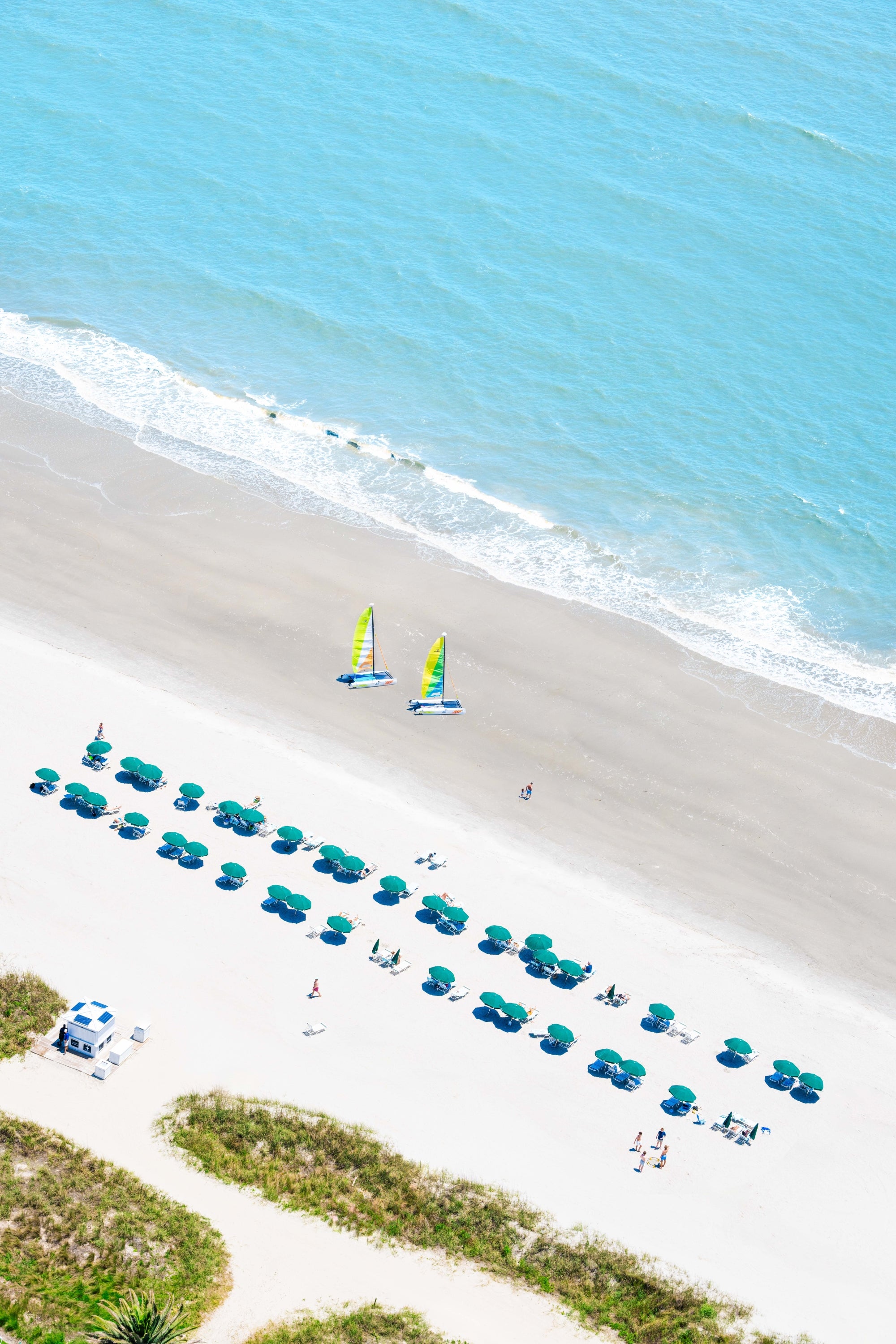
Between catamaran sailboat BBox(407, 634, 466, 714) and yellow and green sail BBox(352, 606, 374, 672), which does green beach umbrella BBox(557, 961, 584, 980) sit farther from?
yellow and green sail BBox(352, 606, 374, 672)

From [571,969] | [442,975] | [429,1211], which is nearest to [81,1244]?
[429,1211]

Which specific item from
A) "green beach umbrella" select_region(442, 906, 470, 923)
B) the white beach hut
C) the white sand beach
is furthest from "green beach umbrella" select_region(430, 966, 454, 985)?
the white beach hut

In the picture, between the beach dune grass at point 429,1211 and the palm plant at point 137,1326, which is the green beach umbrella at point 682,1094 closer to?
the beach dune grass at point 429,1211

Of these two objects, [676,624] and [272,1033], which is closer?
[272,1033]

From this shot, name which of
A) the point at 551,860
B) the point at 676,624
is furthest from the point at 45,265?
the point at 551,860

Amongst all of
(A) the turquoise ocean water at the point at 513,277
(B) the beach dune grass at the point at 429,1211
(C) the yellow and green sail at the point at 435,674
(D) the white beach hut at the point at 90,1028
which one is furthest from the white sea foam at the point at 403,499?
(D) the white beach hut at the point at 90,1028

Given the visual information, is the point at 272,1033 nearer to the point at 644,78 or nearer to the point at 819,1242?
the point at 819,1242
